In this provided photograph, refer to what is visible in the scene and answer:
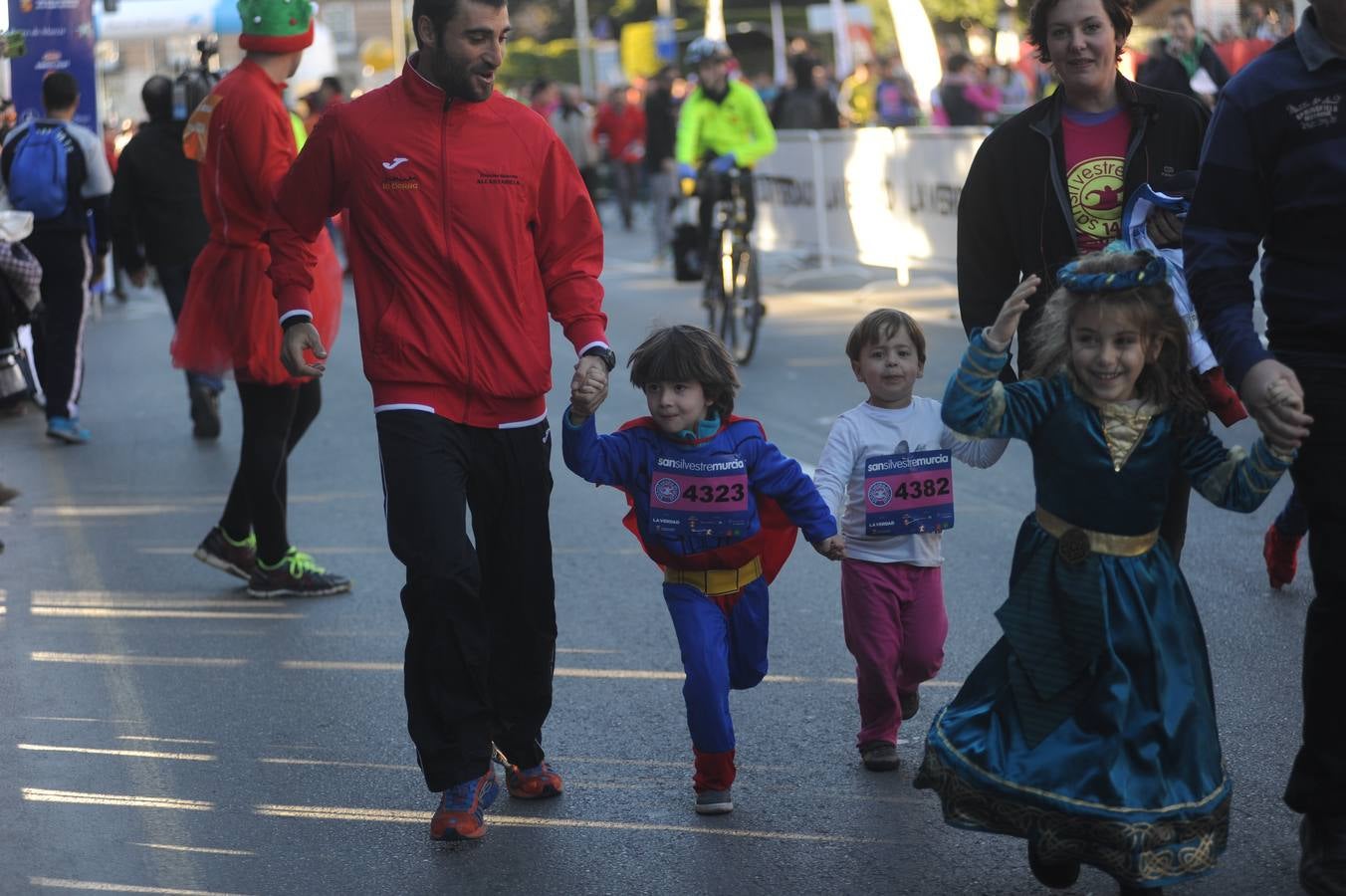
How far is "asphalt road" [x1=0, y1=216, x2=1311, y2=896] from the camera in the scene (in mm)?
4613

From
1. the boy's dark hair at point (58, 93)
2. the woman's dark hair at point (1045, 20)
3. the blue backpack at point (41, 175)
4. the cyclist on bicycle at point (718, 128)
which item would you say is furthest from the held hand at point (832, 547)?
the cyclist on bicycle at point (718, 128)

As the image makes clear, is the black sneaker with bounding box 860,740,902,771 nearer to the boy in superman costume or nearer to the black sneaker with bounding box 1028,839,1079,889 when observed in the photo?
the boy in superman costume

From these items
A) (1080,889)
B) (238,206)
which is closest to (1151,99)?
(1080,889)

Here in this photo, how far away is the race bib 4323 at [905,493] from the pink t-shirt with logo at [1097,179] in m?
A: 0.70

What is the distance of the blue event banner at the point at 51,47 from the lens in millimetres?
17641

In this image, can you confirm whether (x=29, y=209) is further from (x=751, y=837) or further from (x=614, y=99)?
(x=614, y=99)

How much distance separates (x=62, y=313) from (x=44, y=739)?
21.5 feet

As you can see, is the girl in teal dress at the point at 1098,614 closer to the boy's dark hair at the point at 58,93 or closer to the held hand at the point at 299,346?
the held hand at the point at 299,346

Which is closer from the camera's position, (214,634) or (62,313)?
(214,634)

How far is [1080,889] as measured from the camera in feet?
14.1

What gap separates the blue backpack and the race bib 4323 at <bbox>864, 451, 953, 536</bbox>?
7874 millimetres

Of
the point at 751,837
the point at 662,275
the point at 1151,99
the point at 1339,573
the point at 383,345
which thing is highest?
the point at 1151,99

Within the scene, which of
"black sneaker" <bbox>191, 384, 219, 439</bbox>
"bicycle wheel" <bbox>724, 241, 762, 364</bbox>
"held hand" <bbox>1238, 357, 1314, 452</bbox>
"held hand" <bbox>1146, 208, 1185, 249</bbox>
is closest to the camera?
"held hand" <bbox>1238, 357, 1314, 452</bbox>

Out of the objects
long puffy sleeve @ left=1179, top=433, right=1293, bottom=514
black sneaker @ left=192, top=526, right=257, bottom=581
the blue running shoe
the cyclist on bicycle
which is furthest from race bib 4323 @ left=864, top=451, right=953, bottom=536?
the cyclist on bicycle
